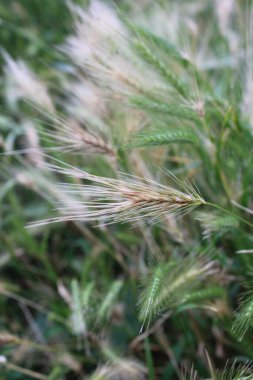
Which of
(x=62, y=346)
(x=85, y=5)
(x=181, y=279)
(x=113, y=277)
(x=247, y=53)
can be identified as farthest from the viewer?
(x=85, y=5)

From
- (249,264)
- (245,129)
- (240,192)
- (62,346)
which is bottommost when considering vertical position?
(62,346)

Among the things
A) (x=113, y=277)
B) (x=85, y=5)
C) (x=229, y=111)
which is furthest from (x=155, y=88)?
(x=85, y=5)

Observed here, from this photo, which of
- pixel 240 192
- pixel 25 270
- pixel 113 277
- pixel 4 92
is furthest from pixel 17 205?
pixel 240 192

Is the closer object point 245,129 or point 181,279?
point 181,279

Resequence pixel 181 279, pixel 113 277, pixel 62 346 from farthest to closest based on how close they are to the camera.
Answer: pixel 113 277, pixel 62 346, pixel 181 279

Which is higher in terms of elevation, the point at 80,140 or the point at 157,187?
the point at 80,140

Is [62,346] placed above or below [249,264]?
below

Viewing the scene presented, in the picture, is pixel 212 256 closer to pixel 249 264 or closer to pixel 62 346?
pixel 249 264

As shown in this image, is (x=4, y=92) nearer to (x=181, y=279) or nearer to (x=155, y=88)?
(x=155, y=88)

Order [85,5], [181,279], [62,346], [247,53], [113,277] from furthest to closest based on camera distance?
[85,5], [113,277], [62,346], [247,53], [181,279]
